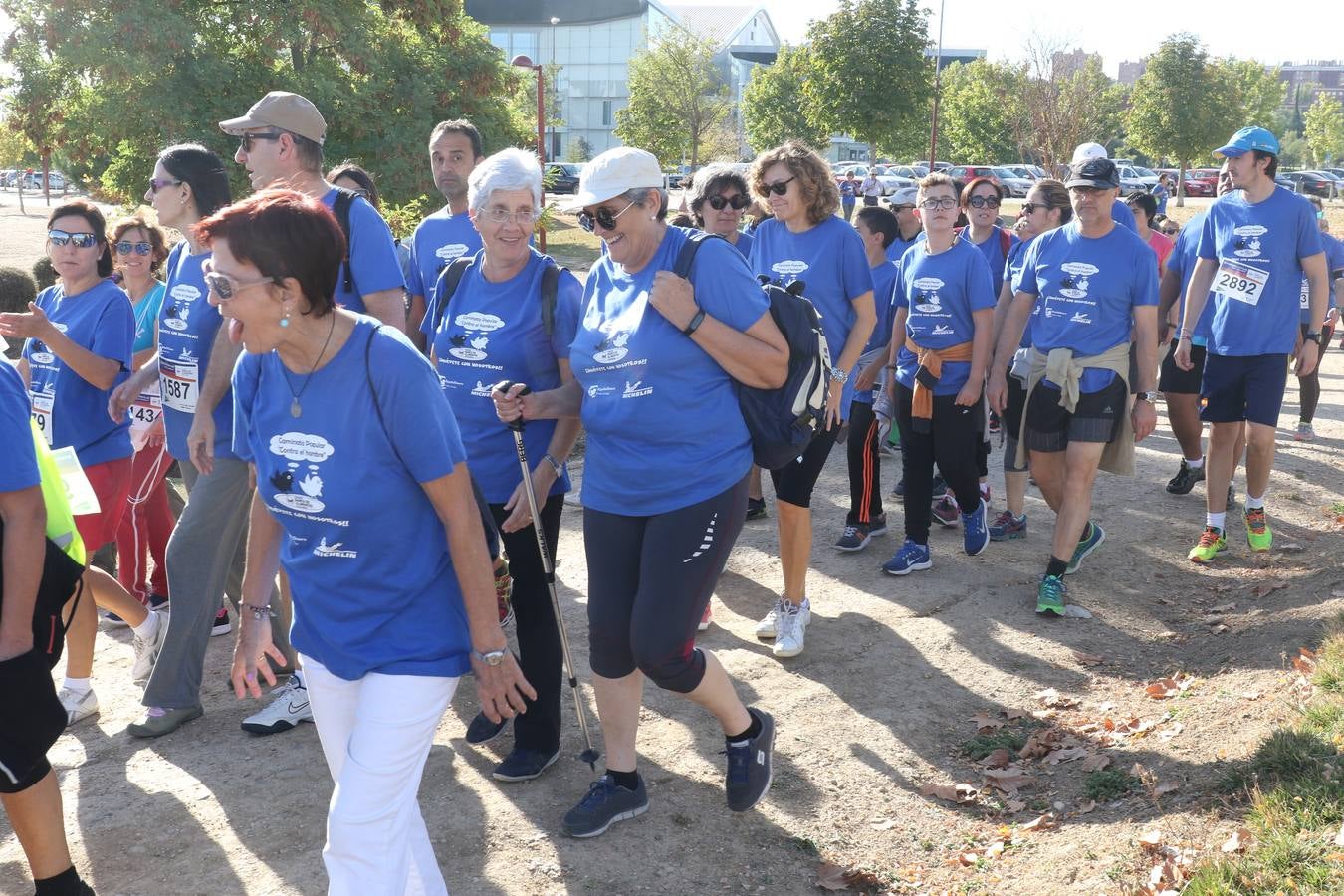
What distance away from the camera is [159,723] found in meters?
4.63

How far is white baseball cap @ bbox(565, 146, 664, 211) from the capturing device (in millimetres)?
3553

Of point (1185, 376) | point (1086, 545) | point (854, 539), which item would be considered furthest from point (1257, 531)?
point (854, 539)

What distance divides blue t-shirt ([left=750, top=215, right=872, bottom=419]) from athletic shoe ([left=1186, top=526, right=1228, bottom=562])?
2774 mm

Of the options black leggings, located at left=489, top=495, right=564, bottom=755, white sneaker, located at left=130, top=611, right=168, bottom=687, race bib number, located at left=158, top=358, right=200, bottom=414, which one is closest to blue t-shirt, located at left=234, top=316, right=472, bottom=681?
black leggings, located at left=489, top=495, right=564, bottom=755

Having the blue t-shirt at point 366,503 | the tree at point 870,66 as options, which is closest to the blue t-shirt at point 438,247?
the blue t-shirt at point 366,503

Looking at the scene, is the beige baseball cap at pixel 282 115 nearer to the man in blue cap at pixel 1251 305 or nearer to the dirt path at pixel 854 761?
the dirt path at pixel 854 761

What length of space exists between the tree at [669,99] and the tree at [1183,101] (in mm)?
17354

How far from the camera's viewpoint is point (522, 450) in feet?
13.1

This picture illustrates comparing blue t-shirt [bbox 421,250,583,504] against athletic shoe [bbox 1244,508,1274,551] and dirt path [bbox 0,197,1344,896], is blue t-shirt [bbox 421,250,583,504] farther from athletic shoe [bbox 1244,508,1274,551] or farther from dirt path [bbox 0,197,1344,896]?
athletic shoe [bbox 1244,508,1274,551]

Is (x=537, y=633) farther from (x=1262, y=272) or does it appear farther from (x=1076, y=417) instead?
(x=1262, y=272)

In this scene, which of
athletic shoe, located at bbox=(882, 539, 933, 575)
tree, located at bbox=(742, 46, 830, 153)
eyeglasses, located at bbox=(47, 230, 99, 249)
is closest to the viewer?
eyeglasses, located at bbox=(47, 230, 99, 249)

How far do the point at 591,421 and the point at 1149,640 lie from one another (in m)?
3.45

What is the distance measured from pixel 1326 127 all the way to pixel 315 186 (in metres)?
71.1

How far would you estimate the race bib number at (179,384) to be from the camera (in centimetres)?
462
